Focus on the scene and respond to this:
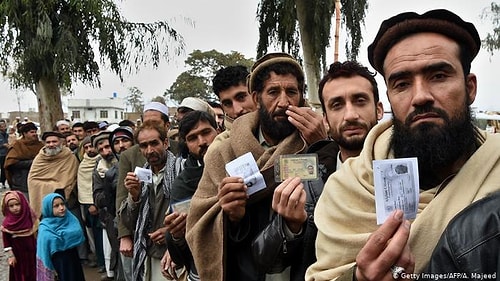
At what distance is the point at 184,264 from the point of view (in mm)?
2635

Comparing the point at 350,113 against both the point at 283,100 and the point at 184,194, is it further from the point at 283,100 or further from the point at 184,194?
the point at 184,194

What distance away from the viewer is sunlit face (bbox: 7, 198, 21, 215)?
5.15 metres

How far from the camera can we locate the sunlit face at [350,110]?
2020 mm

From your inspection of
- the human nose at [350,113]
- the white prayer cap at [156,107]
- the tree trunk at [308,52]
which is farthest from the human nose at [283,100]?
the tree trunk at [308,52]

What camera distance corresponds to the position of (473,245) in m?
0.94

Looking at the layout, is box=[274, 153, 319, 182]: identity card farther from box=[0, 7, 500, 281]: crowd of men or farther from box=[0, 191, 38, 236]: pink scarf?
box=[0, 191, 38, 236]: pink scarf

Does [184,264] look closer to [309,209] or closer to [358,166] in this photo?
[309,209]

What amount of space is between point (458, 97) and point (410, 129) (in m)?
0.17

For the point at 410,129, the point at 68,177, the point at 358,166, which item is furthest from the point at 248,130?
the point at 68,177

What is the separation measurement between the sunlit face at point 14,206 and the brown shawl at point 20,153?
2.04 m

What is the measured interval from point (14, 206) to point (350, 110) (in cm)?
454

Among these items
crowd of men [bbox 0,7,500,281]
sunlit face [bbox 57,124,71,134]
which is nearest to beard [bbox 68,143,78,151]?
sunlit face [bbox 57,124,71,134]

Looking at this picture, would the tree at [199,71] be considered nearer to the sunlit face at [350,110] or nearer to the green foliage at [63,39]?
the green foliage at [63,39]

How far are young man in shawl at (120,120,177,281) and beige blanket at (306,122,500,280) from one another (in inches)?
75.7
